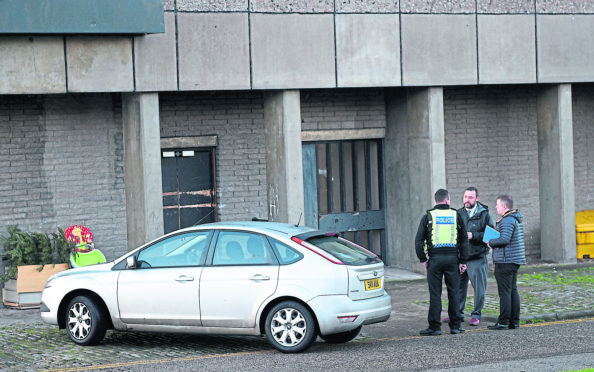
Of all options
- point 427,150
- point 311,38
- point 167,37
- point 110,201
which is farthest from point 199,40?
point 427,150

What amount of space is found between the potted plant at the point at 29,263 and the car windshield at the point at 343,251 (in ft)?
19.7

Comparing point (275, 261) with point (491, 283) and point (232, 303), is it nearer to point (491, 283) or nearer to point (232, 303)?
point (232, 303)

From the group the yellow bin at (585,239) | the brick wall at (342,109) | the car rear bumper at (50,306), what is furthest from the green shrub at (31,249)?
the yellow bin at (585,239)

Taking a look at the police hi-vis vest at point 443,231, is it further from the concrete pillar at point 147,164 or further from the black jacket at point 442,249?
the concrete pillar at point 147,164

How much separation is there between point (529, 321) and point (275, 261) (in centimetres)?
408

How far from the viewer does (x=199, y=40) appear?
53.6ft

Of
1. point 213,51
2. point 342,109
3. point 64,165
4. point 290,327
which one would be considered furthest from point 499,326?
point 64,165

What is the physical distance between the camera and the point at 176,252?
11133 millimetres

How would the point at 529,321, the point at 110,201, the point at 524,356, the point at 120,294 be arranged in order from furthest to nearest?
1. the point at 110,201
2. the point at 529,321
3. the point at 120,294
4. the point at 524,356

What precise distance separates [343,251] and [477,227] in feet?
7.80

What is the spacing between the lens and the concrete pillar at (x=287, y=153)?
17.1 m

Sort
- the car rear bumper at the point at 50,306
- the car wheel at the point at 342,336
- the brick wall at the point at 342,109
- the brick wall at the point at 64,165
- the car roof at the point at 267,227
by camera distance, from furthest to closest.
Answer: the brick wall at the point at 342,109
the brick wall at the point at 64,165
the car rear bumper at the point at 50,306
the car wheel at the point at 342,336
the car roof at the point at 267,227

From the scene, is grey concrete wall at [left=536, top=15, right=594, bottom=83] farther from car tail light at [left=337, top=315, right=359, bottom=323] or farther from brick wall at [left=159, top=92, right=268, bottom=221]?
car tail light at [left=337, top=315, right=359, bottom=323]

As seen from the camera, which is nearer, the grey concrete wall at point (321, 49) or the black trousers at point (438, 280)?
the black trousers at point (438, 280)
